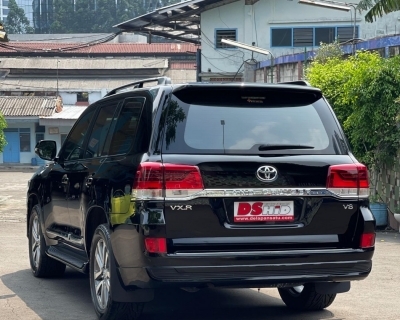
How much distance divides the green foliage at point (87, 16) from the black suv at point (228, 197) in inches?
5330

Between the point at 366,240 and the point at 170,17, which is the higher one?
the point at 170,17

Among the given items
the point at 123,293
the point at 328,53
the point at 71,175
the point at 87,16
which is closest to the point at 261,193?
the point at 123,293

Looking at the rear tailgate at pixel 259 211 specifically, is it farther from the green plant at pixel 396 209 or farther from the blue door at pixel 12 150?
the blue door at pixel 12 150

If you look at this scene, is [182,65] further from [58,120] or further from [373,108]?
[373,108]

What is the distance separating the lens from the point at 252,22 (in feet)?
127

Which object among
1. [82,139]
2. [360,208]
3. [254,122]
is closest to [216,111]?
[254,122]

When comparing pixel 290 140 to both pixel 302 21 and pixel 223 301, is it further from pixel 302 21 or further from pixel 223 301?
pixel 302 21

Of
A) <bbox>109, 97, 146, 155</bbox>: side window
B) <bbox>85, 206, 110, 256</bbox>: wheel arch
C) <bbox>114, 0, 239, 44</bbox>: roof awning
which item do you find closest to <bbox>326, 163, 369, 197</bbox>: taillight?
<bbox>109, 97, 146, 155</bbox>: side window

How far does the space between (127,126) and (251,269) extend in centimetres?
158

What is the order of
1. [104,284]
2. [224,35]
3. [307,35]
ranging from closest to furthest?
[104,284], [307,35], [224,35]

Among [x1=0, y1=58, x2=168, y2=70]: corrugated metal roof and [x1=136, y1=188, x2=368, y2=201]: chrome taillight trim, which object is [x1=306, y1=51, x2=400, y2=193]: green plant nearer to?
[x1=136, y1=188, x2=368, y2=201]: chrome taillight trim

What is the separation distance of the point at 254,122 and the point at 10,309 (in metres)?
2.74

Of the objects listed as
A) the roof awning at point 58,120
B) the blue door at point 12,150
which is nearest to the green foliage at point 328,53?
the roof awning at point 58,120

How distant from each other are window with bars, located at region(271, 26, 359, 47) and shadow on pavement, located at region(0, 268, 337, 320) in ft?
98.4
